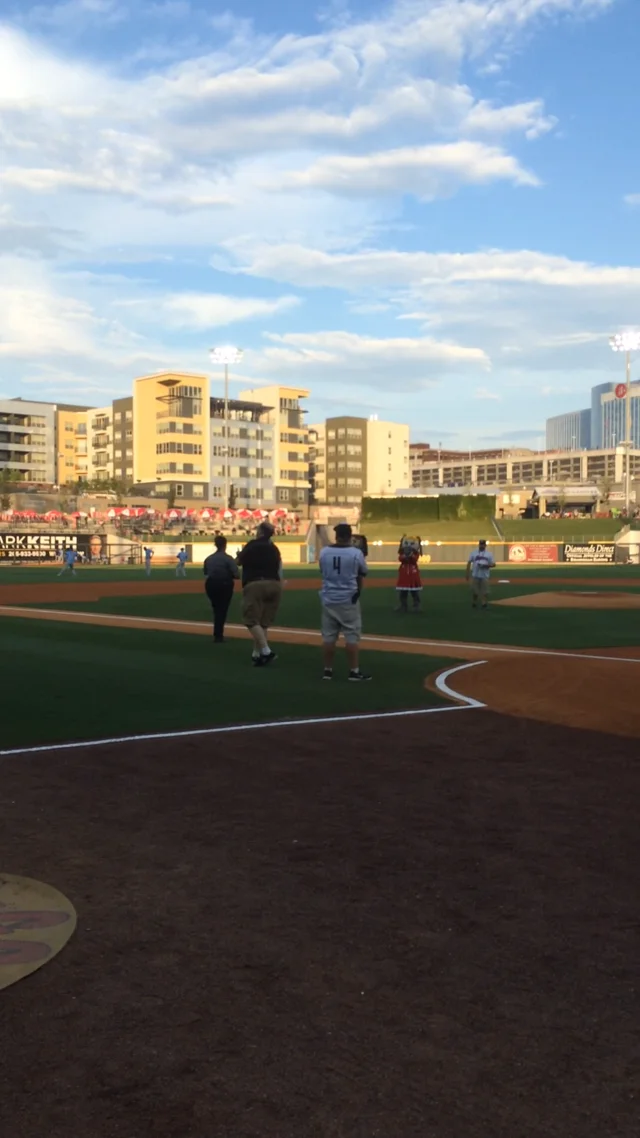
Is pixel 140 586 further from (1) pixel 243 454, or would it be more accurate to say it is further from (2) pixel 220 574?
(1) pixel 243 454

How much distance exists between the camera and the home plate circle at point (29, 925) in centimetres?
452

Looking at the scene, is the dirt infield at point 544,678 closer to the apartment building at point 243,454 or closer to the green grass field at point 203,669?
the green grass field at point 203,669

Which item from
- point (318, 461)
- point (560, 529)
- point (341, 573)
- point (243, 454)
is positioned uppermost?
point (318, 461)

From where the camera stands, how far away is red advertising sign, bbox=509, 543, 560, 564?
2694 inches

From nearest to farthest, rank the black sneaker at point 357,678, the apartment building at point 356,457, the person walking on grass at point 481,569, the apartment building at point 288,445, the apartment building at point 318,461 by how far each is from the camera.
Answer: the black sneaker at point 357,678 → the person walking on grass at point 481,569 → the apartment building at point 288,445 → the apartment building at point 356,457 → the apartment building at point 318,461

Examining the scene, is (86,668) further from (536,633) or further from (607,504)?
(607,504)

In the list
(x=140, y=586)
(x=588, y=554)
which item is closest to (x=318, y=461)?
(x=588, y=554)

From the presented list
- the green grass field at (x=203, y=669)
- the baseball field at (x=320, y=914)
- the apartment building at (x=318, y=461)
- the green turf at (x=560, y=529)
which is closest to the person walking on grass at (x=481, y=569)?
the green grass field at (x=203, y=669)

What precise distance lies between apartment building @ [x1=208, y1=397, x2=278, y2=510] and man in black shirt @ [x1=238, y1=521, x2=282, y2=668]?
11132 cm

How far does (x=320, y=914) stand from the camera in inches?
203

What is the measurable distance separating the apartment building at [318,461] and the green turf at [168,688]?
137814 millimetres

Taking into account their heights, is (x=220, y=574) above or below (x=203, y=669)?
above

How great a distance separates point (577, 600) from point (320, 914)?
28094 millimetres

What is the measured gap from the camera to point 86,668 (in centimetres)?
1470
